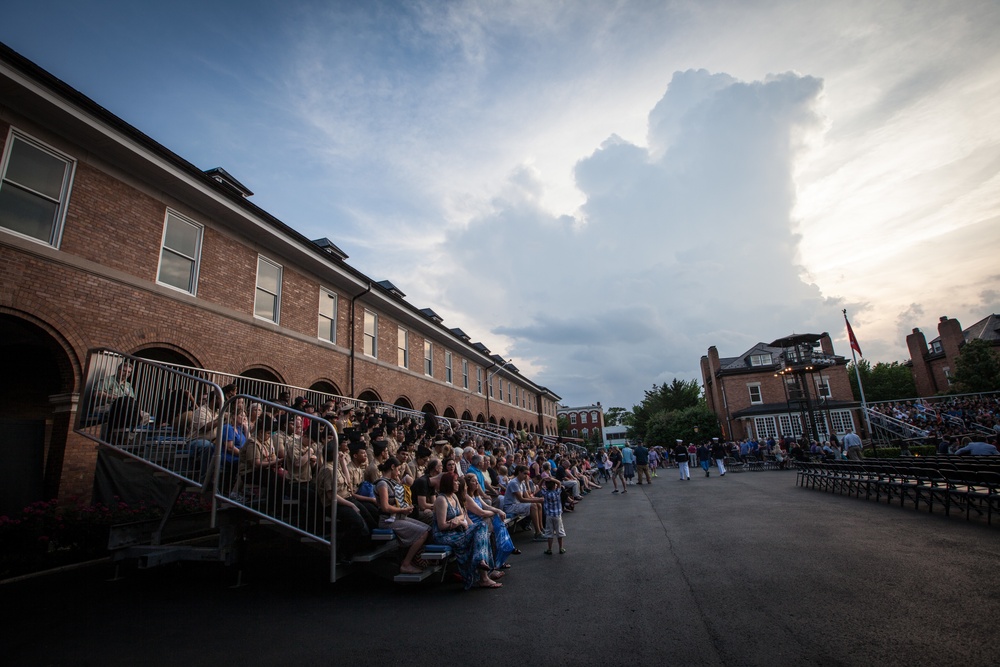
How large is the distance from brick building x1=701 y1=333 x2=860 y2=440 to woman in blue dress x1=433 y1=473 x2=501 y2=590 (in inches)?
1525

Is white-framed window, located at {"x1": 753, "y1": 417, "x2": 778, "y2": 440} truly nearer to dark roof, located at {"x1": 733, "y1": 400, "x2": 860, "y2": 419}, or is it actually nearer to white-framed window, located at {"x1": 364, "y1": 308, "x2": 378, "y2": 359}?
dark roof, located at {"x1": 733, "y1": 400, "x2": 860, "y2": 419}

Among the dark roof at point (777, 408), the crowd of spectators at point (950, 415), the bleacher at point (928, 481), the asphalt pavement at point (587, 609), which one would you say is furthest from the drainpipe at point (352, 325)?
the dark roof at point (777, 408)

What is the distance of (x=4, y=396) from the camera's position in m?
10.8

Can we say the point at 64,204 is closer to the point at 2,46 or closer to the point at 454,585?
the point at 2,46

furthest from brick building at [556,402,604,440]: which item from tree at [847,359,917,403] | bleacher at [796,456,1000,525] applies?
bleacher at [796,456,1000,525]

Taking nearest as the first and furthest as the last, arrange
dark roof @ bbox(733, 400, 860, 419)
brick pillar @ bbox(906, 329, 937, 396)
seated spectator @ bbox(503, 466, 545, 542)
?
seated spectator @ bbox(503, 466, 545, 542) < dark roof @ bbox(733, 400, 860, 419) < brick pillar @ bbox(906, 329, 937, 396)

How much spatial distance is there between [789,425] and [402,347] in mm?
36646

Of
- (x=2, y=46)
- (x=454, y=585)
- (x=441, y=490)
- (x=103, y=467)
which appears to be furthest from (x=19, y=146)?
(x=454, y=585)

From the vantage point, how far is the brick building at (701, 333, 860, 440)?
1544 inches

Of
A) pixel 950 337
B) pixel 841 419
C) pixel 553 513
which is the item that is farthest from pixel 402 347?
pixel 950 337

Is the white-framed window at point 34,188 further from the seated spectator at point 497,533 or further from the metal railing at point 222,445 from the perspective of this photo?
the seated spectator at point 497,533

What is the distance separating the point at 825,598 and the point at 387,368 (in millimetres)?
16511

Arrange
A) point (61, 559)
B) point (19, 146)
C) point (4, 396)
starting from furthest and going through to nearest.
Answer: point (4, 396) → point (19, 146) → point (61, 559)

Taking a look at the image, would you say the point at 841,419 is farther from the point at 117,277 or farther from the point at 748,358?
the point at 117,277
